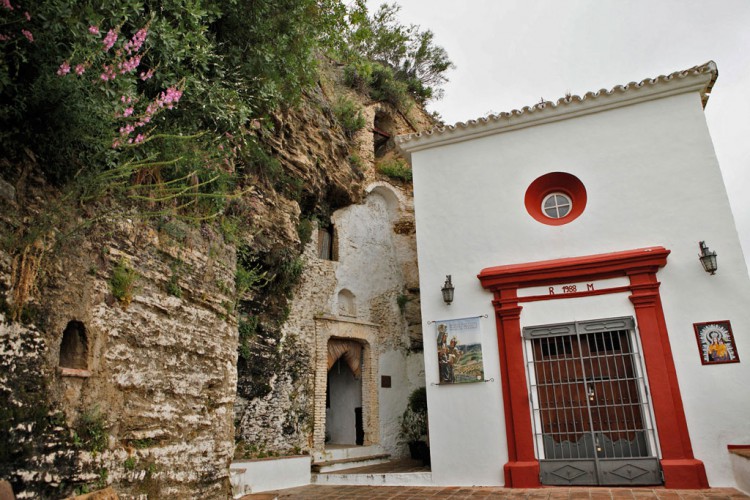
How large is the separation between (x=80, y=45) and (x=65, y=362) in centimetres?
254

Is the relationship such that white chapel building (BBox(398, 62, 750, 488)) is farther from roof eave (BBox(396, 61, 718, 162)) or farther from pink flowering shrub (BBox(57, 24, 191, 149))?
pink flowering shrub (BBox(57, 24, 191, 149))

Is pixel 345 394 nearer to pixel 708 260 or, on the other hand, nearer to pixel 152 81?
pixel 708 260

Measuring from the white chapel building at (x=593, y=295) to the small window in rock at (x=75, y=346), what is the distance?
215 inches

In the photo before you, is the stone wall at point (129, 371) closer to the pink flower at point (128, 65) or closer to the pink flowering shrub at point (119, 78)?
the pink flowering shrub at point (119, 78)

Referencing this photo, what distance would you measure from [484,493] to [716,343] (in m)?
3.83

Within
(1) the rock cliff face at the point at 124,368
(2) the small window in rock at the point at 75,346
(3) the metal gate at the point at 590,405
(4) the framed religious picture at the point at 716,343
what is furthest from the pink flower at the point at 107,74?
(4) the framed religious picture at the point at 716,343

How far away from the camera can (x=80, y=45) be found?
13.8 feet

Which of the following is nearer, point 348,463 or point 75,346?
point 75,346

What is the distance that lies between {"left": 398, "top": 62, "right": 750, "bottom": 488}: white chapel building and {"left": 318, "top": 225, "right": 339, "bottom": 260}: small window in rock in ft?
11.1

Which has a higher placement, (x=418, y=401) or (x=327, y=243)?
(x=327, y=243)

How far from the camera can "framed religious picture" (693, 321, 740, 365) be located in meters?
7.24

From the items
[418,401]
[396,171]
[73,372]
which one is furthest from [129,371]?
[396,171]

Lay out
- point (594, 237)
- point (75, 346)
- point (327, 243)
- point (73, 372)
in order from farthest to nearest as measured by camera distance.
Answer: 1. point (327, 243)
2. point (594, 237)
3. point (75, 346)
4. point (73, 372)

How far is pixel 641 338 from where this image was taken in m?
7.63
